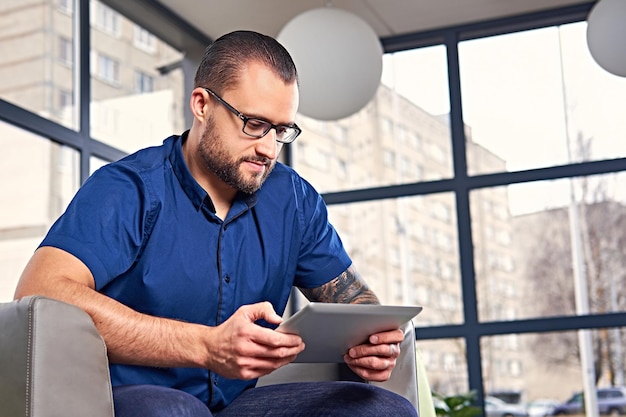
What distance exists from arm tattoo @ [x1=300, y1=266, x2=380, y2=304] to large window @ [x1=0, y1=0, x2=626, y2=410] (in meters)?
2.40

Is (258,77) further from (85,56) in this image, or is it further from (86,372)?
(85,56)

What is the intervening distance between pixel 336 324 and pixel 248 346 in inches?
5.8

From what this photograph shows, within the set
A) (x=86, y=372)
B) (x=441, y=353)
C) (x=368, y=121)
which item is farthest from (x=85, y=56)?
(x=86, y=372)

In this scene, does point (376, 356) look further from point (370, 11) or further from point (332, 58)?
point (370, 11)

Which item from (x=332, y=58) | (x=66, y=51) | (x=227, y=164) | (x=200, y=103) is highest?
(x=66, y=51)

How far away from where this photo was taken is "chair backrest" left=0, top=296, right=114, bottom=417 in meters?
1.18

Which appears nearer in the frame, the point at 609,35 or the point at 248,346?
the point at 248,346

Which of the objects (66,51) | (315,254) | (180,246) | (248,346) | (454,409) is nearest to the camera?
(248,346)

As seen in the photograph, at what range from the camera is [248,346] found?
1318 millimetres

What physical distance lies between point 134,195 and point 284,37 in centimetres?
191

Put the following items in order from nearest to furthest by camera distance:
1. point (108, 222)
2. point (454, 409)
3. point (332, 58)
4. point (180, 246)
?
point (108, 222) < point (180, 246) < point (332, 58) < point (454, 409)

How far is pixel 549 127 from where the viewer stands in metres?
4.76

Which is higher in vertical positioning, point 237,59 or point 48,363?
point 237,59

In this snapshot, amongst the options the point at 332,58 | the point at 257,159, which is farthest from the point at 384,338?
the point at 332,58
